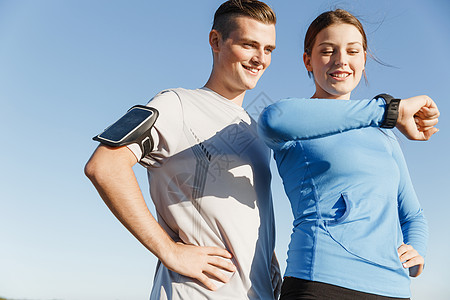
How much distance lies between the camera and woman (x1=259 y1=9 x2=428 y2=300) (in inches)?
67.1

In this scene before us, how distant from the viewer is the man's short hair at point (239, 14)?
8.77 ft

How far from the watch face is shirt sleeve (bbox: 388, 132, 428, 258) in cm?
119

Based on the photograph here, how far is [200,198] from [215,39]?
1.16 m

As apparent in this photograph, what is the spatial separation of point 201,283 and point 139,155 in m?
0.66

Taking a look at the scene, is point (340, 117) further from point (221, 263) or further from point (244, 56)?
point (244, 56)

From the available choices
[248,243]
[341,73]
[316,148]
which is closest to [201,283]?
[248,243]

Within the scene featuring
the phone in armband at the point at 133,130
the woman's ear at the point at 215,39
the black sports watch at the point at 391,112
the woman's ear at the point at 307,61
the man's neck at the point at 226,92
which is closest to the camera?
the black sports watch at the point at 391,112

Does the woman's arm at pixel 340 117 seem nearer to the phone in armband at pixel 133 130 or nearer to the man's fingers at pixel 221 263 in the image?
the phone in armband at pixel 133 130

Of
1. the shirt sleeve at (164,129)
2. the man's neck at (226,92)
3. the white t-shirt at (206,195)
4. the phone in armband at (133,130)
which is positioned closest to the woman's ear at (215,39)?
the man's neck at (226,92)

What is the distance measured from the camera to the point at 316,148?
186 cm

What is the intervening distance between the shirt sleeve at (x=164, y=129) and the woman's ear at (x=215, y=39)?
74cm

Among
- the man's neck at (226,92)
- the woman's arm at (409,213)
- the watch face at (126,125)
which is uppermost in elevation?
the man's neck at (226,92)

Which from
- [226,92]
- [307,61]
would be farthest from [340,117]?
[226,92]

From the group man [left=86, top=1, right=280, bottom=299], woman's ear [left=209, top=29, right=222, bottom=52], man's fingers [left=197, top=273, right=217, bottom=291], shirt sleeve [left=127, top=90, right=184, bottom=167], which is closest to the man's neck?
man [left=86, top=1, right=280, bottom=299]
